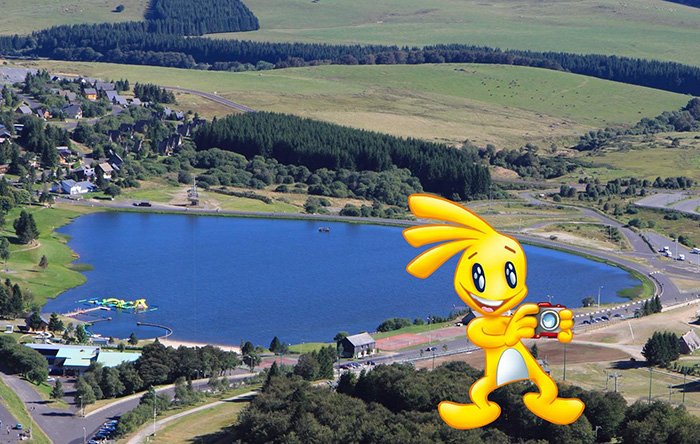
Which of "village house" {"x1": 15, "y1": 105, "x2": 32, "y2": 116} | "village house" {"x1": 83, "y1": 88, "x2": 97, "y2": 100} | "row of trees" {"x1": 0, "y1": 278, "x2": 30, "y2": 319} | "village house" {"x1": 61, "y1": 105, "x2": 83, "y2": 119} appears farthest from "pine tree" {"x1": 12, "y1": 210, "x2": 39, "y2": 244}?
"village house" {"x1": 83, "y1": 88, "x2": 97, "y2": 100}

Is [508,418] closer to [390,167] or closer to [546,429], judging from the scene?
[546,429]

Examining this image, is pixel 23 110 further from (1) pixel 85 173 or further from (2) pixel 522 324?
(2) pixel 522 324

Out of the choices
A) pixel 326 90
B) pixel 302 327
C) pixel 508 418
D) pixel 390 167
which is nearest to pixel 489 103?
pixel 326 90

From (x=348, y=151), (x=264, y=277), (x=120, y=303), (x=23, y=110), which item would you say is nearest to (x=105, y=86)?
(x=23, y=110)

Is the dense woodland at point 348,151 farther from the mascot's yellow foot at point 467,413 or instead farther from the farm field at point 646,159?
the mascot's yellow foot at point 467,413

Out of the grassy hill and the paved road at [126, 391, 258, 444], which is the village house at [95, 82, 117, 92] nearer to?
the grassy hill

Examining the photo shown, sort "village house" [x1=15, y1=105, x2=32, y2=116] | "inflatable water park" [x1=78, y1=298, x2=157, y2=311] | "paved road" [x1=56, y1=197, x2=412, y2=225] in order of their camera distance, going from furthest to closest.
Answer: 1. "village house" [x1=15, y1=105, x2=32, y2=116]
2. "paved road" [x1=56, y1=197, x2=412, y2=225]
3. "inflatable water park" [x1=78, y1=298, x2=157, y2=311]
